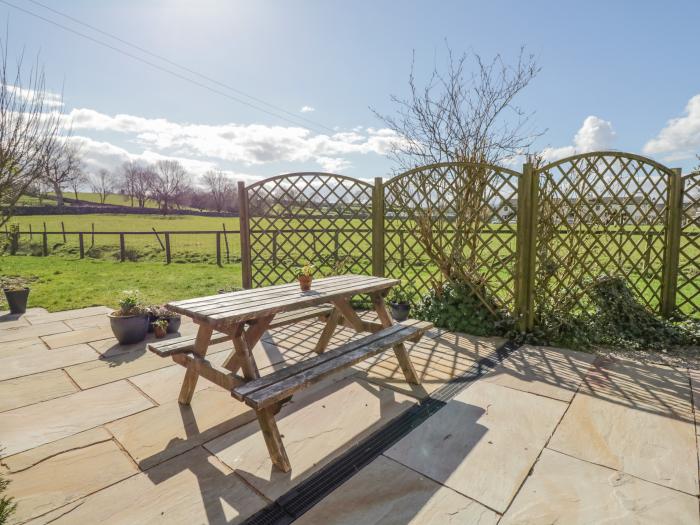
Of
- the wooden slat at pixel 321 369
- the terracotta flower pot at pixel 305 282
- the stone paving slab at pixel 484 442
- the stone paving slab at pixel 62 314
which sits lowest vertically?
the stone paving slab at pixel 484 442

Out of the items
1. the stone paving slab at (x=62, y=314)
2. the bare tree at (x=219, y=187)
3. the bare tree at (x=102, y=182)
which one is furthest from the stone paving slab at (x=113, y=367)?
the bare tree at (x=102, y=182)

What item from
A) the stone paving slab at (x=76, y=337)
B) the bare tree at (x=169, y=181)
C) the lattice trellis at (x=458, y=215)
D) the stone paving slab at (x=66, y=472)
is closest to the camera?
the stone paving slab at (x=66, y=472)

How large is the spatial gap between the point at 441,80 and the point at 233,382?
525 centimetres

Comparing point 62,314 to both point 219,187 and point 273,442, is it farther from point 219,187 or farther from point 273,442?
point 219,187

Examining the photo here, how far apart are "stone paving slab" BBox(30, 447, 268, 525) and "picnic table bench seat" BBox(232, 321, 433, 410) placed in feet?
1.17

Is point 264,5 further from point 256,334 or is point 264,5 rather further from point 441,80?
point 256,334

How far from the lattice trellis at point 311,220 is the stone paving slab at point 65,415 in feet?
8.53

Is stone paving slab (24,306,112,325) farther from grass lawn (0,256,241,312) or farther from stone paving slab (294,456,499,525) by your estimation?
stone paving slab (294,456,499,525)

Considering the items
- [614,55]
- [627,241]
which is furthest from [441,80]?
[627,241]

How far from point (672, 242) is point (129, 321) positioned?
5.23 m

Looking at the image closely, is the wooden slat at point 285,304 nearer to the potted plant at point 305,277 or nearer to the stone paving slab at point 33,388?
the potted plant at point 305,277

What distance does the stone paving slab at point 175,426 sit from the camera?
1.80 m

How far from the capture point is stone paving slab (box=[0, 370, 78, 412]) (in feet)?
7.63

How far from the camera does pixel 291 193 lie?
16.0 ft
